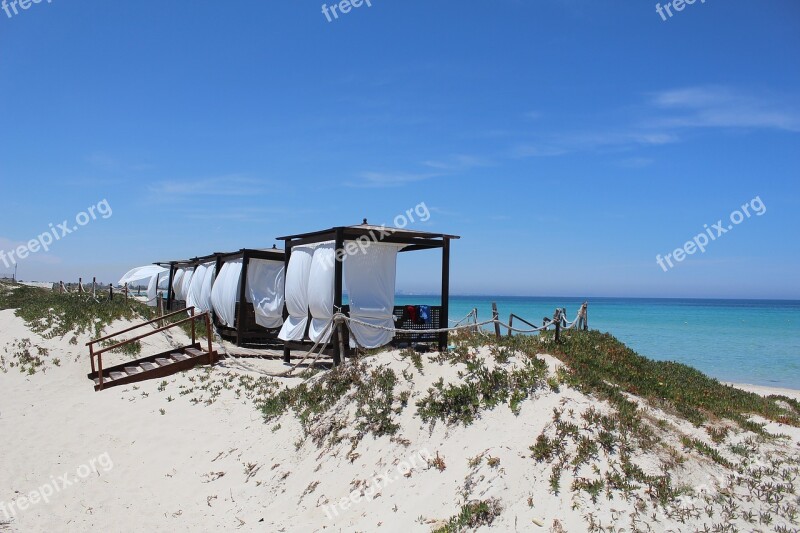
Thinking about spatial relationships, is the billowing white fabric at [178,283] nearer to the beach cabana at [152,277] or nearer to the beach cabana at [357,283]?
the beach cabana at [152,277]

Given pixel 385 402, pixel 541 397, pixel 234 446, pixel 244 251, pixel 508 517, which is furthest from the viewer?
pixel 244 251

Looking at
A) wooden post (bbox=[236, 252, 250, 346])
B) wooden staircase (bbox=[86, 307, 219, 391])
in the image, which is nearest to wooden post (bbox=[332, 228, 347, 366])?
wooden staircase (bbox=[86, 307, 219, 391])

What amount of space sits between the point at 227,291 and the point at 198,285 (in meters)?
4.16

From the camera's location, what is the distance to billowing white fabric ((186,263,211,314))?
67.2ft

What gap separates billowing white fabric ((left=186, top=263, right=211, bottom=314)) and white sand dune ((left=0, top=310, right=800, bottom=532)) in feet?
31.3

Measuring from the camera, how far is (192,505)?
7.00 metres

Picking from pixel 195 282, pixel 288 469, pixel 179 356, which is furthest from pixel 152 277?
pixel 288 469

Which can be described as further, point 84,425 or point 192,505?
point 84,425

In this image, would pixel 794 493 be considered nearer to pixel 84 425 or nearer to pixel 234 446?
pixel 234 446

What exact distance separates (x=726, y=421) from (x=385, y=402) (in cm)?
439

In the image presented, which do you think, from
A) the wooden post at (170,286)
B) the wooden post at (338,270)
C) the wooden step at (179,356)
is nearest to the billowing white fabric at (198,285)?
the wooden post at (170,286)

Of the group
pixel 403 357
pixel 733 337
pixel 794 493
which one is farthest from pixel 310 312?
pixel 733 337

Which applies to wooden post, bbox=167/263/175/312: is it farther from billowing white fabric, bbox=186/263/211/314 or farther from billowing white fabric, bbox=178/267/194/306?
billowing white fabric, bbox=186/263/211/314

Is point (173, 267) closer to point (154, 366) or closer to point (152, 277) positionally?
point (152, 277)
